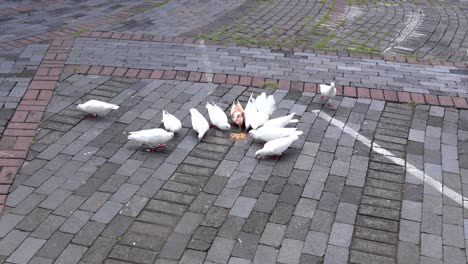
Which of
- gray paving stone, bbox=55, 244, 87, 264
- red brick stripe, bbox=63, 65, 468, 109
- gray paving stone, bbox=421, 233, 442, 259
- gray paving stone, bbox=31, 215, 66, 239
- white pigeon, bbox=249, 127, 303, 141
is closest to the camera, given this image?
gray paving stone, bbox=55, 244, 87, 264

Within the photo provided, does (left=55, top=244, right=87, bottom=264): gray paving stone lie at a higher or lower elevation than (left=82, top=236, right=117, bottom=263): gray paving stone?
higher

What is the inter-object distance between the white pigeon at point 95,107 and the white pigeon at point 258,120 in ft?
Answer: 5.25

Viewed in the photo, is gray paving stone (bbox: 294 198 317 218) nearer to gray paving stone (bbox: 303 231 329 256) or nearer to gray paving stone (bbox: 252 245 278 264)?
gray paving stone (bbox: 303 231 329 256)

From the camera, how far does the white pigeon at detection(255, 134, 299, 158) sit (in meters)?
5.48

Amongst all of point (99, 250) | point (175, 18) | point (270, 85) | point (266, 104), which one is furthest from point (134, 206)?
point (175, 18)

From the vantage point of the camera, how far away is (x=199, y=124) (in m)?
5.92

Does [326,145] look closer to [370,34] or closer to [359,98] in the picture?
[359,98]

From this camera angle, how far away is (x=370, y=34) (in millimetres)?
9312

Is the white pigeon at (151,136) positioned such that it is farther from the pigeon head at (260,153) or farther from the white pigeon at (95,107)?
the pigeon head at (260,153)

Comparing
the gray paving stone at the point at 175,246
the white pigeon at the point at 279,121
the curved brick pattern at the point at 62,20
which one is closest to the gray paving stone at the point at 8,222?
the gray paving stone at the point at 175,246

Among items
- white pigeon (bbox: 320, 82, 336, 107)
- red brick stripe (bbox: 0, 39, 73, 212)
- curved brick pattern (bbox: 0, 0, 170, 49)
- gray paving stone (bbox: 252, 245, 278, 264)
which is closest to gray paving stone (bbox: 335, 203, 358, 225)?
gray paving stone (bbox: 252, 245, 278, 264)

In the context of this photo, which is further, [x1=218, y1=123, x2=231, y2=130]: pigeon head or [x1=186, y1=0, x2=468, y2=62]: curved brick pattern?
[x1=186, y1=0, x2=468, y2=62]: curved brick pattern

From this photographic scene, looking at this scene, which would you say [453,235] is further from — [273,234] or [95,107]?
[95,107]

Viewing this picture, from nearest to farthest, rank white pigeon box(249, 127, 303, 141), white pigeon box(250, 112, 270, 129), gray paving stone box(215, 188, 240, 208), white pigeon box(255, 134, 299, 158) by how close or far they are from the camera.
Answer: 1. gray paving stone box(215, 188, 240, 208)
2. white pigeon box(255, 134, 299, 158)
3. white pigeon box(249, 127, 303, 141)
4. white pigeon box(250, 112, 270, 129)
